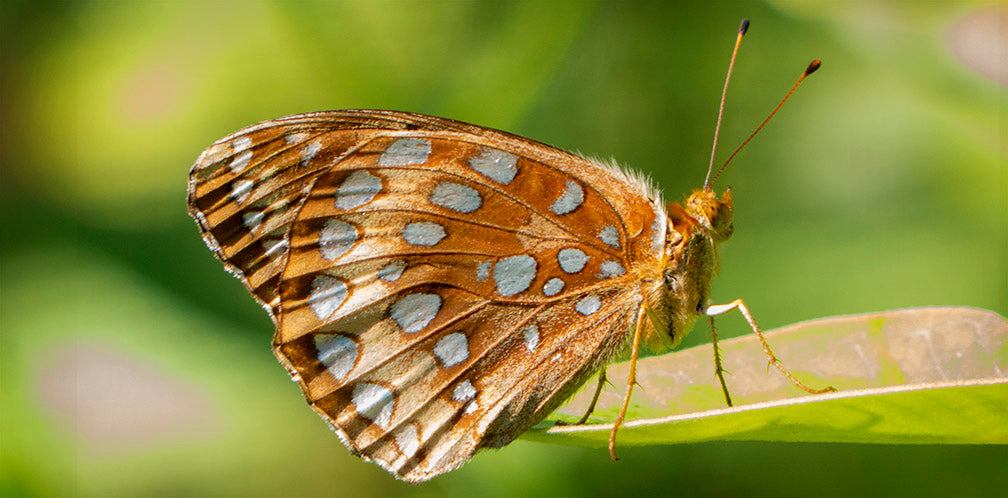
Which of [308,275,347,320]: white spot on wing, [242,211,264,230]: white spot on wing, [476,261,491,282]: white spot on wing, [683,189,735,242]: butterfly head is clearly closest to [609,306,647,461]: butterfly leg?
[683,189,735,242]: butterfly head

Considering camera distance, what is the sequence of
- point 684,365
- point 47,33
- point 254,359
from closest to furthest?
point 684,365
point 254,359
point 47,33

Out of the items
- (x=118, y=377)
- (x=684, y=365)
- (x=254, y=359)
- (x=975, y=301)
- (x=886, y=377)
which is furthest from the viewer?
(x=118, y=377)

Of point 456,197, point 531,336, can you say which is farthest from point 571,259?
point 456,197

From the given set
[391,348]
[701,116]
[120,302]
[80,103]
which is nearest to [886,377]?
[391,348]

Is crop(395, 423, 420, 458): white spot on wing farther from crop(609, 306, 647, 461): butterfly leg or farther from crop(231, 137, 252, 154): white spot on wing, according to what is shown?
crop(231, 137, 252, 154): white spot on wing

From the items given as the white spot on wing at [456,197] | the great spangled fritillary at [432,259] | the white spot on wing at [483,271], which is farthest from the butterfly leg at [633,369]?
the white spot on wing at [456,197]

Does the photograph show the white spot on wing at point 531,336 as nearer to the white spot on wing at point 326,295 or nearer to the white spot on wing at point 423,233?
the white spot on wing at point 423,233

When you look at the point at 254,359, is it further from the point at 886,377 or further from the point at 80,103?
the point at 886,377
